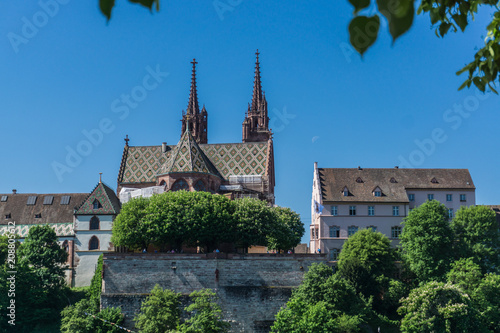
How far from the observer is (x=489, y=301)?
55.6m

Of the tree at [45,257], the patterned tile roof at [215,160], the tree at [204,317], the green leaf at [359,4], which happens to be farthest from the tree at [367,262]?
the green leaf at [359,4]

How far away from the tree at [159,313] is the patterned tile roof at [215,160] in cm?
2593

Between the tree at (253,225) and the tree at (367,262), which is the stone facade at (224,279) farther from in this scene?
the tree at (367,262)

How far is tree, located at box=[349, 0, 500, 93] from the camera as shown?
4.05 m

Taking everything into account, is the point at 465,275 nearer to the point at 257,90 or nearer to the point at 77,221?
the point at 77,221

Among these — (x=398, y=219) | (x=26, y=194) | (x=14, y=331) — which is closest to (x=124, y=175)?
(x=26, y=194)

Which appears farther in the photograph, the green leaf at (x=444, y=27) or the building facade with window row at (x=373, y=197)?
the building facade with window row at (x=373, y=197)

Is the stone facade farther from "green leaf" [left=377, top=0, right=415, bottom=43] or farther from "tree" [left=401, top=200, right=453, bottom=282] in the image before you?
"green leaf" [left=377, top=0, right=415, bottom=43]

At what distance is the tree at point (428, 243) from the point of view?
59344 millimetres

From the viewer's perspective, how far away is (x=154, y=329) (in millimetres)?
50312

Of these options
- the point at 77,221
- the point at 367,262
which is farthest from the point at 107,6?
the point at 77,221

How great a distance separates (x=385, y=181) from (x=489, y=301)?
824 inches

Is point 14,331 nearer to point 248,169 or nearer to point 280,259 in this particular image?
point 280,259

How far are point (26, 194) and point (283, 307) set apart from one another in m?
38.4
